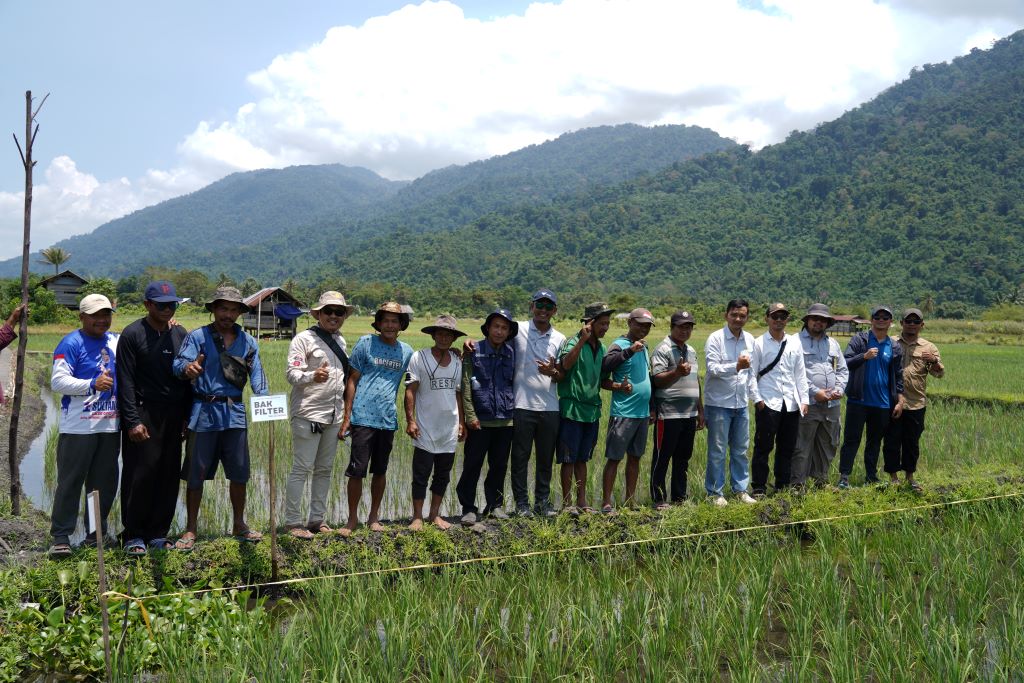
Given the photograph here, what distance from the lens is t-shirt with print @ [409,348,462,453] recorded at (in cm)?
479

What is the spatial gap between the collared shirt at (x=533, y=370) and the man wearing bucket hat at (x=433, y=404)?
50 cm

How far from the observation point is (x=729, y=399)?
5613mm

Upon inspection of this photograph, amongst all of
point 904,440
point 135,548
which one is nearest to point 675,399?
point 904,440

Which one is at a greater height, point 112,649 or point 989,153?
point 989,153

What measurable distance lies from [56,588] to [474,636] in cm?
227

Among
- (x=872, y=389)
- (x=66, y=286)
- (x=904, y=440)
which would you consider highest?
(x=66, y=286)

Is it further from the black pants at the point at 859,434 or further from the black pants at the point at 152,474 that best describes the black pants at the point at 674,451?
the black pants at the point at 152,474

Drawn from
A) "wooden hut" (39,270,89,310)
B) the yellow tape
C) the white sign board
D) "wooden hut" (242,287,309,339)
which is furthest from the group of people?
"wooden hut" (39,270,89,310)

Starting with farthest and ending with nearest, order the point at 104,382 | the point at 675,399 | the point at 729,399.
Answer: the point at 729,399
the point at 675,399
the point at 104,382

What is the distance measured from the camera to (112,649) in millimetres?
3229

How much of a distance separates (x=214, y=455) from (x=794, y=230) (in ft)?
314

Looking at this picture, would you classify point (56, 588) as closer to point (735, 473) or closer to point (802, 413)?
point (735, 473)

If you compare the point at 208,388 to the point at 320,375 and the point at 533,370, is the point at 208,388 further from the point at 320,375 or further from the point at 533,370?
the point at 533,370

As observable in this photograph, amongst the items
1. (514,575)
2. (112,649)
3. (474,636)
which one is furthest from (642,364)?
(112,649)
